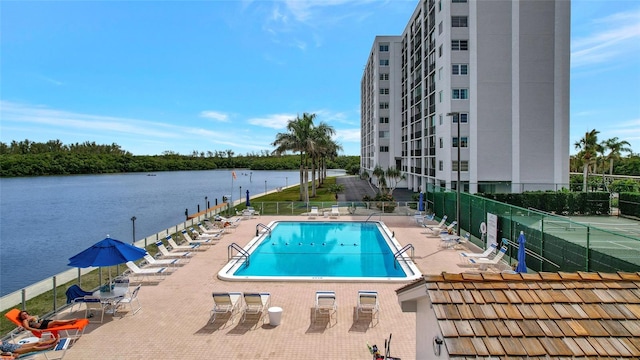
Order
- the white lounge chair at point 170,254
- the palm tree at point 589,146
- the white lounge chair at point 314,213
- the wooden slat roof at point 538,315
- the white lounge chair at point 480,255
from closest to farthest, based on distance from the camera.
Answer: the wooden slat roof at point 538,315, the white lounge chair at point 480,255, the white lounge chair at point 170,254, the white lounge chair at point 314,213, the palm tree at point 589,146

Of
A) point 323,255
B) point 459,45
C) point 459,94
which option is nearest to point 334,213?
point 323,255

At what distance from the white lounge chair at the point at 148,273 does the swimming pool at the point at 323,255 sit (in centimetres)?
237

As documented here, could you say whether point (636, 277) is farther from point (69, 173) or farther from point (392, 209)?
point (69, 173)

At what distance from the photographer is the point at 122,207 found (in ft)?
182

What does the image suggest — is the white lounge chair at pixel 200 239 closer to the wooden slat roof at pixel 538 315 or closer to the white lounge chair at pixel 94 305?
the white lounge chair at pixel 94 305

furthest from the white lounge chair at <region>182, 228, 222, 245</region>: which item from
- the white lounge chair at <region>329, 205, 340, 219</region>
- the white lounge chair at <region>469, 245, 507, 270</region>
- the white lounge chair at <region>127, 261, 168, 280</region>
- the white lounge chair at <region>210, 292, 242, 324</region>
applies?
the white lounge chair at <region>469, 245, 507, 270</region>

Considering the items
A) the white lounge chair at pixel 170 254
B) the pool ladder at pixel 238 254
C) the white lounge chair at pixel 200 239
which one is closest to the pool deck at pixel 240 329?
the pool ladder at pixel 238 254

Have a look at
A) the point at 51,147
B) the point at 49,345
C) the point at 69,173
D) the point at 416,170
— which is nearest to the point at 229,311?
the point at 49,345

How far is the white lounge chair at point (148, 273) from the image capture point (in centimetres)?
1469

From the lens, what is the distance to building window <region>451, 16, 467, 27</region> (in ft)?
118

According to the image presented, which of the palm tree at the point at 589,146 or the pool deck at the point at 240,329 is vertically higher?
the palm tree at the point at 589,146

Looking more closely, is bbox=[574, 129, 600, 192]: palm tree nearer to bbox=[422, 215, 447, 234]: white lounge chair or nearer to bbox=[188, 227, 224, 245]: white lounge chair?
bbox=[422, 215, 447, 234]: white lounge chair

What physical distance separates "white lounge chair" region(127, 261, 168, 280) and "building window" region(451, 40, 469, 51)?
107 ft

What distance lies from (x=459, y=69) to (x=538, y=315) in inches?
1416
